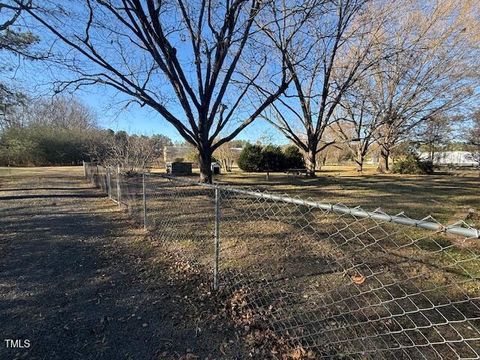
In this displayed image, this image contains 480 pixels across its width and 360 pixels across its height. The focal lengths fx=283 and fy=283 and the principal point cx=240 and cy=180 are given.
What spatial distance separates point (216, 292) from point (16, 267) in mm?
2807

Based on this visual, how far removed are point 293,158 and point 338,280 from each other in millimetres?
24456

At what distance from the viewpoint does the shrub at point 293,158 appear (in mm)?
27000

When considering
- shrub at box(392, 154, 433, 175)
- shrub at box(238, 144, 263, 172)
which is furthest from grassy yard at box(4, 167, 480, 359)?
shrub at box(238, 144, 263, 172)

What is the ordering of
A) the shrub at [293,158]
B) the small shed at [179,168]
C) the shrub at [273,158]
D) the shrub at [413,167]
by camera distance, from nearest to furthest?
the small shed at [179,168] < the shrub at [413,167] < the shrub at [273,158] < the shrub at [293,158]

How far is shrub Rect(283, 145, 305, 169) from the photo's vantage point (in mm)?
27000

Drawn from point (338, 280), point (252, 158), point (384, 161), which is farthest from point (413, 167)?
point (338, 280)

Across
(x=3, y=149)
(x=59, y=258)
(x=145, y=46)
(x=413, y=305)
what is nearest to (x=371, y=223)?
(x=413, y=305)

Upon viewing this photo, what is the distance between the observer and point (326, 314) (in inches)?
105

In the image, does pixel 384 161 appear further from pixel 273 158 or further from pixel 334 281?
pixel 334 281

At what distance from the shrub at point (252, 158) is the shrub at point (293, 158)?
9.54 ft

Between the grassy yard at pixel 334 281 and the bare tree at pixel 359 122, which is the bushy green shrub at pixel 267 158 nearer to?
the bare tree at pixel 359 122

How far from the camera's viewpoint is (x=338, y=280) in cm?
334

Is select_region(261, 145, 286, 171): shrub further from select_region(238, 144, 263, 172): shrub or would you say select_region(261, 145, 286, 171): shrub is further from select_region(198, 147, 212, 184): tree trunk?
select_region(198, 147, 212, 184): tree trunk

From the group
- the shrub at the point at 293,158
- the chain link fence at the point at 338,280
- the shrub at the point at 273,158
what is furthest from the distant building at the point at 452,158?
the chain link fence at the point at 338,280
